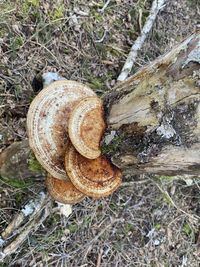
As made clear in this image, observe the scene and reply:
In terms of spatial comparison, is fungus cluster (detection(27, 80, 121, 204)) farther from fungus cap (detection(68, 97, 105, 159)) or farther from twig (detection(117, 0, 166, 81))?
twig (detection(117, 0, 166, 81))

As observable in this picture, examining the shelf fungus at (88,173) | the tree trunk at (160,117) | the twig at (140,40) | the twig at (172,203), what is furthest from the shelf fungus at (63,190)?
the twig at (140,40)

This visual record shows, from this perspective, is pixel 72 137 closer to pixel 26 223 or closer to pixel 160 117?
pixel 160 117

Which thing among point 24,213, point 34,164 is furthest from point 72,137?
point 24,213

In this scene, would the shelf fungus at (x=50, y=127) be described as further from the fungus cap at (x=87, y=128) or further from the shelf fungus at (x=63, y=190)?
the shelf fungus at (x=63, y=190)

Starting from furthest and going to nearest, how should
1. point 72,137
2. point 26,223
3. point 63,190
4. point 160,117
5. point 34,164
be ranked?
point 26,223
point 34,164
point 63,190
point 72,137
point 160,117

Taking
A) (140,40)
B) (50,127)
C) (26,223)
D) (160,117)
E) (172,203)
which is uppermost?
(160,117)

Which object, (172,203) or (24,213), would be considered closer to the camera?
(24,213)
